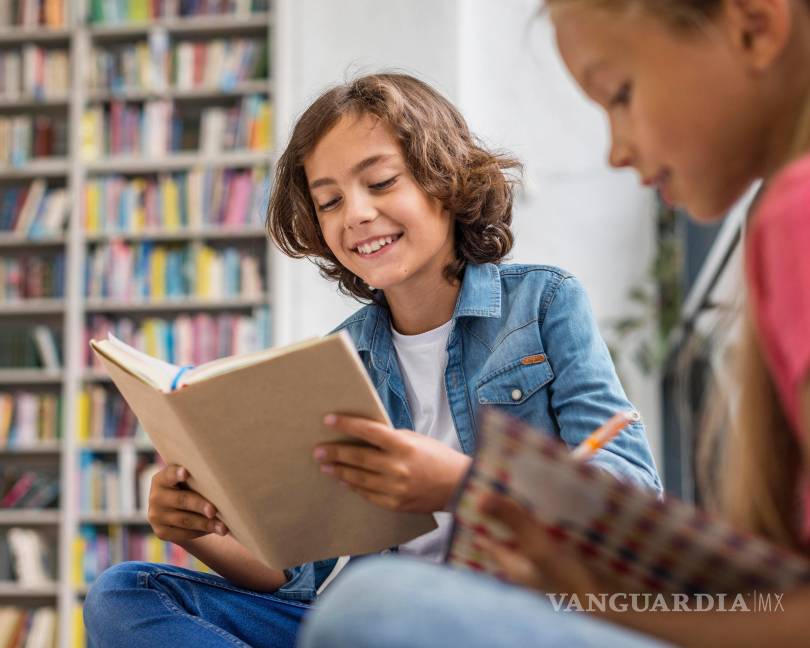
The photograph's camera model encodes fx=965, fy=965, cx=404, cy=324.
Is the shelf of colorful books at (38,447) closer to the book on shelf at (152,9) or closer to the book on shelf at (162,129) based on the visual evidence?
the book on shelf at (162,129)

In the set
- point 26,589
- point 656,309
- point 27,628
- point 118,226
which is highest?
point 118,226

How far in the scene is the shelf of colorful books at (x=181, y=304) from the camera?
4090mm

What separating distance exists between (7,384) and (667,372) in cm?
316

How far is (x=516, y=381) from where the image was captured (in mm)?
1341

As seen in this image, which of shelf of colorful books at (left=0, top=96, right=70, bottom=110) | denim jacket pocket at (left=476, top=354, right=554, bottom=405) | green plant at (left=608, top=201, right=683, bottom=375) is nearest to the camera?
denim jacket pocket at (left=476, top=354, right=554, bottom=405)

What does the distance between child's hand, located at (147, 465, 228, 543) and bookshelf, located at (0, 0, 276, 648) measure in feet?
9.18

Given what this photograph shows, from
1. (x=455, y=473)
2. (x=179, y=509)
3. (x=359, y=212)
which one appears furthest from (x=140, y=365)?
(x=359, y=212)

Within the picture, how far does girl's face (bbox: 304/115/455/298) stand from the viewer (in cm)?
148

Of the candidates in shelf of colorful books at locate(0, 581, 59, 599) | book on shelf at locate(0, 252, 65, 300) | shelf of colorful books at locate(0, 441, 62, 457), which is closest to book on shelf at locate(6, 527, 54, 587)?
shelf of colorful books at locate(0, 581, 59, 599)

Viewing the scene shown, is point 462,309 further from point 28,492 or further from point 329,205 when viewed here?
point 28,492

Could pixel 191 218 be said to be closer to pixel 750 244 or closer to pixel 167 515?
pixel 167 515

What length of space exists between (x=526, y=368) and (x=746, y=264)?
713mm

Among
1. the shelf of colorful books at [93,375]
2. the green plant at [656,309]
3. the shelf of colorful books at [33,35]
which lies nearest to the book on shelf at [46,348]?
the shelf of colorful books at [93,375]

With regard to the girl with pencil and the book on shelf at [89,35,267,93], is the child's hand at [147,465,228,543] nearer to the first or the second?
the girl with pencil
